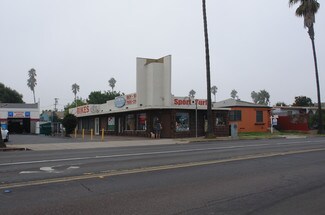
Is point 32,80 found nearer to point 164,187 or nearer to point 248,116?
point 248,116

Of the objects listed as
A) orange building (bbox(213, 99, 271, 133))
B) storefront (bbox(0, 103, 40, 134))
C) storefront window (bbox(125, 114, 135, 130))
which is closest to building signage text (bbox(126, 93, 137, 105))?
storefront window (bbox(125, 114, 135, 130))

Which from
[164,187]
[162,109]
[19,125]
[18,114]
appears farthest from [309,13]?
[19,125]

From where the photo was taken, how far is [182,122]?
113 feet

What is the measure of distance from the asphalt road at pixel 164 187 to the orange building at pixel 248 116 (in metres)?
29.6

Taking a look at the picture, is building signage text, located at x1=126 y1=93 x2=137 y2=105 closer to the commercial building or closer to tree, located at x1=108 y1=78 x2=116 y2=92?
the commercial building

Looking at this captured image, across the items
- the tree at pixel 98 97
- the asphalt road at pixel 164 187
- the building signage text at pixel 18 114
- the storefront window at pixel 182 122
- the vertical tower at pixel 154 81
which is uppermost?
the tree at pixel 98 97

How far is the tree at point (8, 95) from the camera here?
284 ft

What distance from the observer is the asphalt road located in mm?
6977

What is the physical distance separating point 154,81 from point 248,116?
47.7 feet

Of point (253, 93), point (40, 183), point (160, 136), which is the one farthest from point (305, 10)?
point (253, 93)

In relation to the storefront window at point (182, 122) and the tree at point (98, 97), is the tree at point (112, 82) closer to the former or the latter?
the tree at point (98, 97)

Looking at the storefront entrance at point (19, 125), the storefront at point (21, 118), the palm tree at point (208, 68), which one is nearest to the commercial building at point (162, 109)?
the palm tree at point (208, 68)

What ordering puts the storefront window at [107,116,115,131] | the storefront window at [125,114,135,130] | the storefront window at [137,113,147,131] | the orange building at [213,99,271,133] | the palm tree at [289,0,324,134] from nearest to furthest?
the storefront window at [137,113,147,131]
the storefront window at [125,114,135,130]
the palm tree at [289,0,324,134]
the storefront window at [107,116,115,131]
the orange building at [213,99,271,133]

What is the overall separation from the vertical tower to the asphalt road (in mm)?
20336
